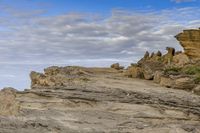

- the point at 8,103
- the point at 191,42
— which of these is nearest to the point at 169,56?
the point at 191,42

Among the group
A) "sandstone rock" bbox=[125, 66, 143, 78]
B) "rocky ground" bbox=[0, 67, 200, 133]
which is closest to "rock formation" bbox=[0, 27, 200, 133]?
"rocky ground" bbox=[0, 67, 200, 133]

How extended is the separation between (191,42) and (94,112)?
97.4 ft

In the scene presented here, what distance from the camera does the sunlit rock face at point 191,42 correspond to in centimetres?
4047

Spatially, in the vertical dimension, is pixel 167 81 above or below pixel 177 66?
below

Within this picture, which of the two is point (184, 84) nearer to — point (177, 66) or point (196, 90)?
point (196, 90)

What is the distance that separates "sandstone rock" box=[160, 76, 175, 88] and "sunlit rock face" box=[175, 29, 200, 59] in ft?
52.8

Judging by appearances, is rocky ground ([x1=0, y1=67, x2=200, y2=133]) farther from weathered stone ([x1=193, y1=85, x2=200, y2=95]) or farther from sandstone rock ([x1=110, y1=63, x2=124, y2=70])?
sandstone rock ([x1=110, y1=63, x2=124, y2=70])

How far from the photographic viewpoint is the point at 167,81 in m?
24.1

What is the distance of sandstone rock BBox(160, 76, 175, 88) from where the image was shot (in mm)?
23445

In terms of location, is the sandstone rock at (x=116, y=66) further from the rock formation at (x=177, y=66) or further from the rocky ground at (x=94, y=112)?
the rocky ground at (x=94, y=112)

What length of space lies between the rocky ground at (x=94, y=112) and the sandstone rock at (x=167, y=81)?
575 cm

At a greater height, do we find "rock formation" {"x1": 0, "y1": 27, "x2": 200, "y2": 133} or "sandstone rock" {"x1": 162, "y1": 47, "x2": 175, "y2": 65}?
"sandstone rock" {"x1": 162, "y1": 47, "x2": 175, "y2": 65}

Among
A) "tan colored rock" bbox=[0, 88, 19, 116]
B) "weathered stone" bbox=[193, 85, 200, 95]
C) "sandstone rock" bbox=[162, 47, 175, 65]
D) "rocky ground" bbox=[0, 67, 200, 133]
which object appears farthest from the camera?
"sandstone rock" bbox=[162, 47, 175, 65]

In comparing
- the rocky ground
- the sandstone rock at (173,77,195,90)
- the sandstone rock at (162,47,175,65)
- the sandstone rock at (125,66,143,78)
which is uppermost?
the sandstone rock at (162,47,175,65)
